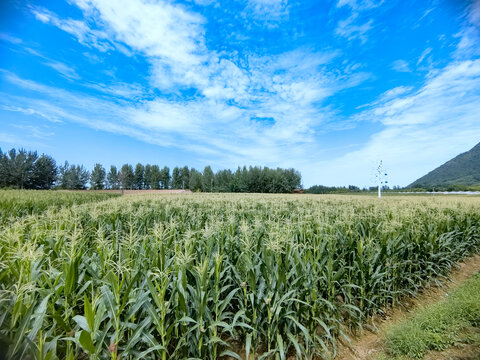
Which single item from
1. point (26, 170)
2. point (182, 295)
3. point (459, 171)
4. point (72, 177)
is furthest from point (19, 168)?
point (459, 171)

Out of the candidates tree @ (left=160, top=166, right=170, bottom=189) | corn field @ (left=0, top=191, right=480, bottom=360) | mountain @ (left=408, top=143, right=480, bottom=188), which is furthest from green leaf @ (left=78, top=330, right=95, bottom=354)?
mountain @ (left=408, top=143, right=480, bottom=188)

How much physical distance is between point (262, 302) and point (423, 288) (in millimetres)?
5380

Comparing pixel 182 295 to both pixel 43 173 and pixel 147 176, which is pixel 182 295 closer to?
pixel 43 173

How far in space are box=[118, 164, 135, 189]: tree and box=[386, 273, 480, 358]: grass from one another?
344 feet

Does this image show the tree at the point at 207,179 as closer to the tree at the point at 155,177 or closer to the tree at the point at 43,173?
the tree at the point at 155,177

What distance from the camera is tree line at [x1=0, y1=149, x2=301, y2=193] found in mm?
64062

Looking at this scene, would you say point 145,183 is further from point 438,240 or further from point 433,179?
point 433,179

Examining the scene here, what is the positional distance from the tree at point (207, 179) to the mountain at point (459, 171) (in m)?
115

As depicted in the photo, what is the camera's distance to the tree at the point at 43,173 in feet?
217

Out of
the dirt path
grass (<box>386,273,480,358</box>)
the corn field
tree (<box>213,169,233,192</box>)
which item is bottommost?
the dirt path

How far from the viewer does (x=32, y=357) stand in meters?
1.45

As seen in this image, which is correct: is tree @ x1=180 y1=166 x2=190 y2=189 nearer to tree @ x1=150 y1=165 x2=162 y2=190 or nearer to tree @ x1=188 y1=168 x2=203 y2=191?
tree @ x1=188 y1=168 x2=203 y2=191

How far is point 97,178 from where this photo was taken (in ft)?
324

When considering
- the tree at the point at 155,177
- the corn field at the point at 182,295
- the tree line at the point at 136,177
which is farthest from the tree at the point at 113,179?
the corn field at the point at 182,295
